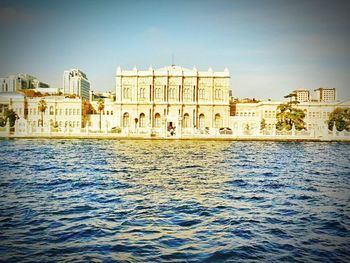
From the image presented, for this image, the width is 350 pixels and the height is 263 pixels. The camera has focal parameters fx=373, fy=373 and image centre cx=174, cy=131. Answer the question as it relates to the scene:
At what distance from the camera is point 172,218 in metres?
9.56

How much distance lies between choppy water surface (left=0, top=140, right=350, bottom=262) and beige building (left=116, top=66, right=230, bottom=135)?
59.7 metres

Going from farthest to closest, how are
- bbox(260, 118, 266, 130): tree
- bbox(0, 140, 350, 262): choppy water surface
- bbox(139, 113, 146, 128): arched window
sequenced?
bbox(139, 113, 146, 128): arched window < bbox(260, 118, 266, 130): tree < bbox(0, 140, 350, 262): choppy water surface

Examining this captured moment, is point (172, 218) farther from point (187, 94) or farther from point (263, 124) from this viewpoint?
point (187, 94)

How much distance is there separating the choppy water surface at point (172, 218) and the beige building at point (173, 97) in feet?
196

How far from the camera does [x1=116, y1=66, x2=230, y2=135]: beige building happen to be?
76.5 meters

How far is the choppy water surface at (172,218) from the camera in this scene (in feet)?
24.0

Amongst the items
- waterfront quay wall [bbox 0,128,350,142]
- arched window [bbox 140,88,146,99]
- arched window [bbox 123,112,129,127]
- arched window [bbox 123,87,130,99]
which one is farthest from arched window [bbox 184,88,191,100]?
waterfront quay wall [bbox 0,128,350,142]

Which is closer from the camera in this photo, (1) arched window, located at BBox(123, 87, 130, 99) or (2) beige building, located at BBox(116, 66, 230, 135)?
(2) beige building, located at BBox(116, 66, 230, 135)

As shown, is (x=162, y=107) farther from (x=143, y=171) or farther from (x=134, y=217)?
(x=134, y=217)

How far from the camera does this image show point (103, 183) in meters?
14.7

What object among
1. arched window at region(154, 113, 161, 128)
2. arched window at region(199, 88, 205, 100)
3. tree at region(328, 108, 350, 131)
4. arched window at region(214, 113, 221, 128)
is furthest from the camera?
arched window at region(199, 88, 205, 100)

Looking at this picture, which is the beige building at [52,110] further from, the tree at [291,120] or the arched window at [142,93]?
the tree at [291,120]

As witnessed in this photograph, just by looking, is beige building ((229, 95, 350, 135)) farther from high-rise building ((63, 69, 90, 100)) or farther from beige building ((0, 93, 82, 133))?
high-rise building ((63, 69, 90, 100))

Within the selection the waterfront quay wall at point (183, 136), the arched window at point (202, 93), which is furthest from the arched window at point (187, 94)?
the waterfront quay wall at point (183, 136)
